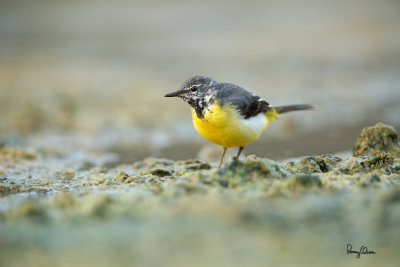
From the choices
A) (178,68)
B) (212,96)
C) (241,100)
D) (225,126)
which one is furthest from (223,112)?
(178,68)

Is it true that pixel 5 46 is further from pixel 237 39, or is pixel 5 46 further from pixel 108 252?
pixel 108 252

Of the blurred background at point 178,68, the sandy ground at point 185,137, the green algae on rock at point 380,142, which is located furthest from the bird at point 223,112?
the blurred background at point 178,68

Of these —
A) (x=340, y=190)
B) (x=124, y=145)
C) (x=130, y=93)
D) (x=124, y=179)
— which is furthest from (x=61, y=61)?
(x=340, y=190)

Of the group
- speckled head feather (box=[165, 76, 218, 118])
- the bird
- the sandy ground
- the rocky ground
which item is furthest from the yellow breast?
the rocky ground

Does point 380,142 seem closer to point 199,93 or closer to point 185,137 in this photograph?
point 199,93

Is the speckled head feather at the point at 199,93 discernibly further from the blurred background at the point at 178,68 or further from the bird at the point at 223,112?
the blurred background at the point at 178,68

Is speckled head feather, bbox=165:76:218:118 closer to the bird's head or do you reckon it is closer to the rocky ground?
the bird's head
